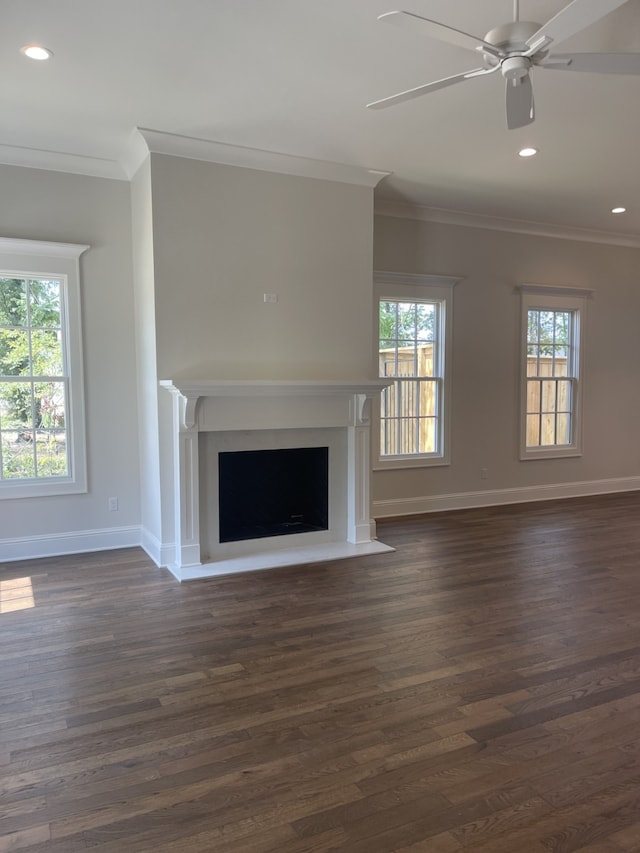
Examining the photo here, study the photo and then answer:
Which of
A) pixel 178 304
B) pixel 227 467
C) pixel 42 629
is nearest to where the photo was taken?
pixel 42 629

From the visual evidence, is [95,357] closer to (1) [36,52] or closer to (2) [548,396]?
(1) [36,52]

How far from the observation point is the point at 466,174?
501 centimetres

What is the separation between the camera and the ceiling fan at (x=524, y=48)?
6.93ft

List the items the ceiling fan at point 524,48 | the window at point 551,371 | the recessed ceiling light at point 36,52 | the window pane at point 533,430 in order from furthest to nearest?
the window pane at point 533,430 < the window at point 551,371 < the recessed ceiling light at point 36,52 < the ceiling fan at point 524,48

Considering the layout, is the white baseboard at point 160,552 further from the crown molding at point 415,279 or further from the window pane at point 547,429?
the window pane at point 547,429

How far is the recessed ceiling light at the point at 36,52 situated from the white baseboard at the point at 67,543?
3288 mm

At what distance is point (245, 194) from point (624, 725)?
4053 mm

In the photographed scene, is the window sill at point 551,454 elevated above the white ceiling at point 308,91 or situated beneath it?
situated beneath

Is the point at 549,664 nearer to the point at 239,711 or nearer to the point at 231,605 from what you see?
the point at 239,711

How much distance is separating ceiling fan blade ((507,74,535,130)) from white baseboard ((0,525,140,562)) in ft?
13.2

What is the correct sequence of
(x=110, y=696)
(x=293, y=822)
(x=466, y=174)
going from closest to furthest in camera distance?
(x=293, y=822) < (x=110, y=696) < (x=466, y=174)

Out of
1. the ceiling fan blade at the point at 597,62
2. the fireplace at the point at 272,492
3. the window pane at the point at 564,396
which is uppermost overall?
the ceiling fan blade at the point at 597,62

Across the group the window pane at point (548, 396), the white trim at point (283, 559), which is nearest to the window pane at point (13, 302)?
the white trim at point (283, 559)

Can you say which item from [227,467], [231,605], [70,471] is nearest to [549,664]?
[231,605]
